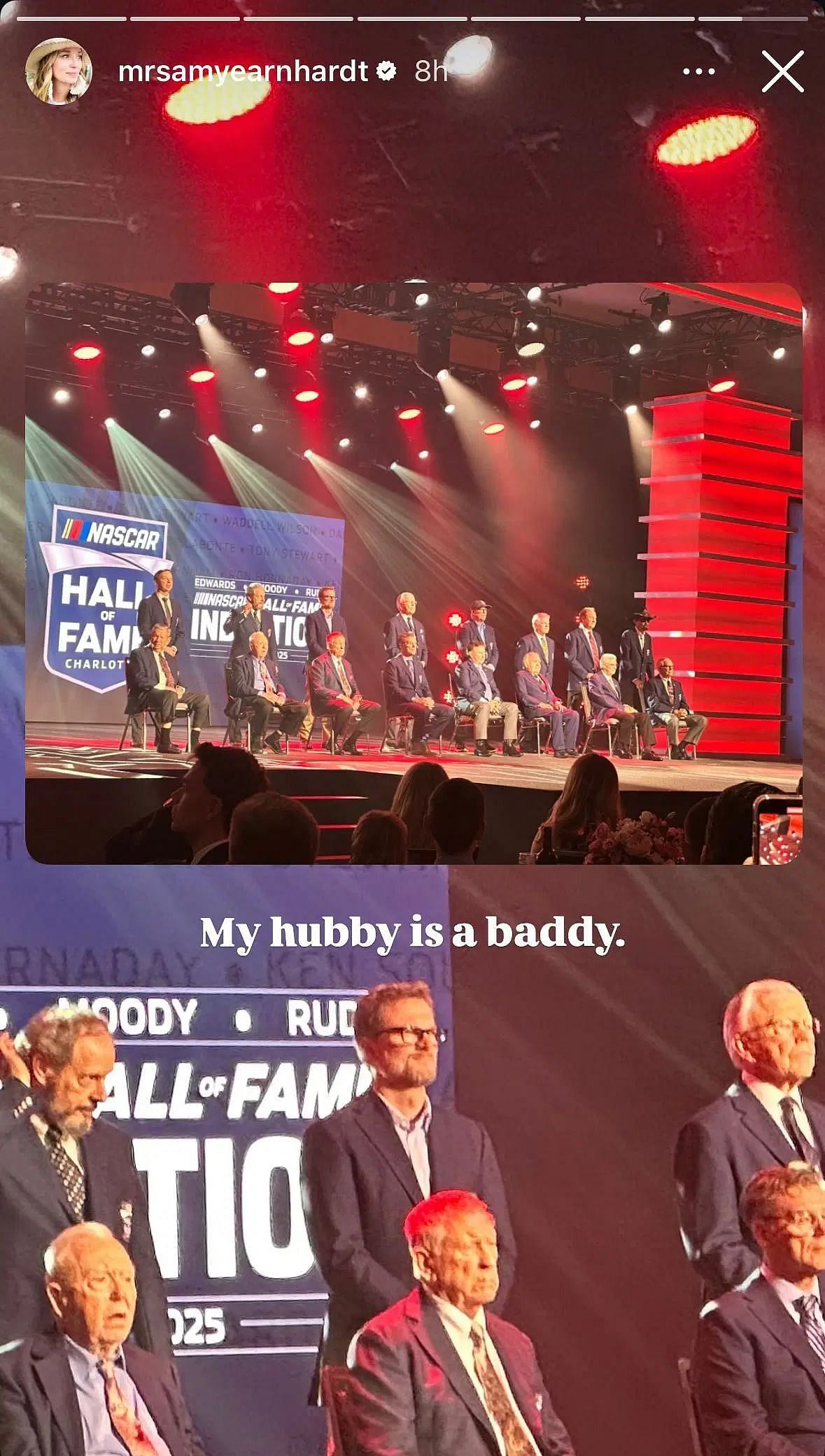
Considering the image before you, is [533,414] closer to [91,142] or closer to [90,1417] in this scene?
[91,142]

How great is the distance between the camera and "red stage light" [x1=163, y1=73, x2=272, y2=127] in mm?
2102

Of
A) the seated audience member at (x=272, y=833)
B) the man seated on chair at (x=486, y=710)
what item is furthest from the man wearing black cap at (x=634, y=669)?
the seated audience member at (x=272, y=833)

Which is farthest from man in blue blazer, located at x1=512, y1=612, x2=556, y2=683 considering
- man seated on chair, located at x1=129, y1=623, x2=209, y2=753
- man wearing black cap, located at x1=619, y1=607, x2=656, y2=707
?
man seated on chair, located at x1=129, y1=623, x2=209, y2=753

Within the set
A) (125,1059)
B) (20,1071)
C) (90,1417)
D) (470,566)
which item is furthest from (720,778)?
(90,1417)

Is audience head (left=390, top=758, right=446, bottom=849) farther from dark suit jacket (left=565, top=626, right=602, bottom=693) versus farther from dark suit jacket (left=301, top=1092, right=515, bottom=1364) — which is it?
dark suit jacket (left=301, top=1092, right=515, bottom=1364)

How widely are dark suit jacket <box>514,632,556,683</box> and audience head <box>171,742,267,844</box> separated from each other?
42 centimetres

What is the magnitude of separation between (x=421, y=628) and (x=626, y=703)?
1.07ft

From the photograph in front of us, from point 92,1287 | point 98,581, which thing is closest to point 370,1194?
point 92,1287

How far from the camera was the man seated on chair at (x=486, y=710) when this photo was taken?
2.09m

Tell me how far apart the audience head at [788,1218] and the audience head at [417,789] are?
76cm

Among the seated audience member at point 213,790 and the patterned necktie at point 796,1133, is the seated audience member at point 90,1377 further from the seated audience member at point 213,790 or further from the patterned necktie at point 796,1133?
the patterned necktie at point 796,1133

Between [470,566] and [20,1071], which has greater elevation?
[470,566]

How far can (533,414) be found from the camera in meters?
2.12

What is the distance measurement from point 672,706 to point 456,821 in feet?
1.21
